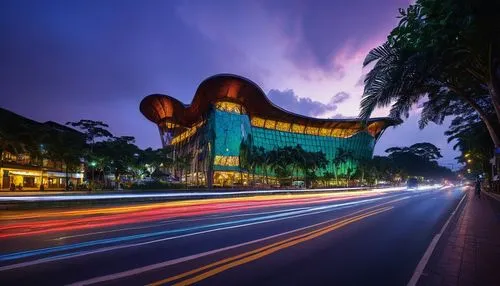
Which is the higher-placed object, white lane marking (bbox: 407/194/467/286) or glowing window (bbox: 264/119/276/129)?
glowing window (bbox: 264/119/276/129)

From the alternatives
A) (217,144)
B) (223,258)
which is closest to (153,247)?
(223,258)

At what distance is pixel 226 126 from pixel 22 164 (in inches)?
1868

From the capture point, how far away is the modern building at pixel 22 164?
47.1 m

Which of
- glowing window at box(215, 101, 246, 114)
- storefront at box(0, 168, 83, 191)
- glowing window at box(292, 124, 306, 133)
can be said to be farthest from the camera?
glowing window at box(292, 124, 306, 133)

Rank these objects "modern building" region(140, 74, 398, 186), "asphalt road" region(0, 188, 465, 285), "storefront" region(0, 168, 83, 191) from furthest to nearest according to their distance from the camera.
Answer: "modern building" region(140, 74, 398, 186), "storefront" region(0, 168, 83, 191), "asphalt road" region(0, 188, 465, 285)

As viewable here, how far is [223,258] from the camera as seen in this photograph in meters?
8.34

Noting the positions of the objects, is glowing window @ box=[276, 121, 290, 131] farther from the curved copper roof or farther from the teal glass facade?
the curved copper roof

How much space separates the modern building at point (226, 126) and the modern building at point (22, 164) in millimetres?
30717

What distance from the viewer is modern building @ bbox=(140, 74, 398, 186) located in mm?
97750

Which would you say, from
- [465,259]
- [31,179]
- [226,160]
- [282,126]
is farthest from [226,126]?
[465,259]

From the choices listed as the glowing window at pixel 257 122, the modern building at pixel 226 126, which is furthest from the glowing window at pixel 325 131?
the glowing window at pixel 257 122

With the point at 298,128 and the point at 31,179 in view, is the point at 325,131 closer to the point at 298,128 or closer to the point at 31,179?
the point at 298,128

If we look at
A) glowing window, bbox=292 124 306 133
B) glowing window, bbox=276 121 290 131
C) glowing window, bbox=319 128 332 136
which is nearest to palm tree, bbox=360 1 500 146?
glowing window, bbox=276 121 290 131

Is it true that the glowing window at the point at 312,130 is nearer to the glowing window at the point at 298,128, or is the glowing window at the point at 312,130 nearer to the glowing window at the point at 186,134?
the glowing window at the point at 298,128
